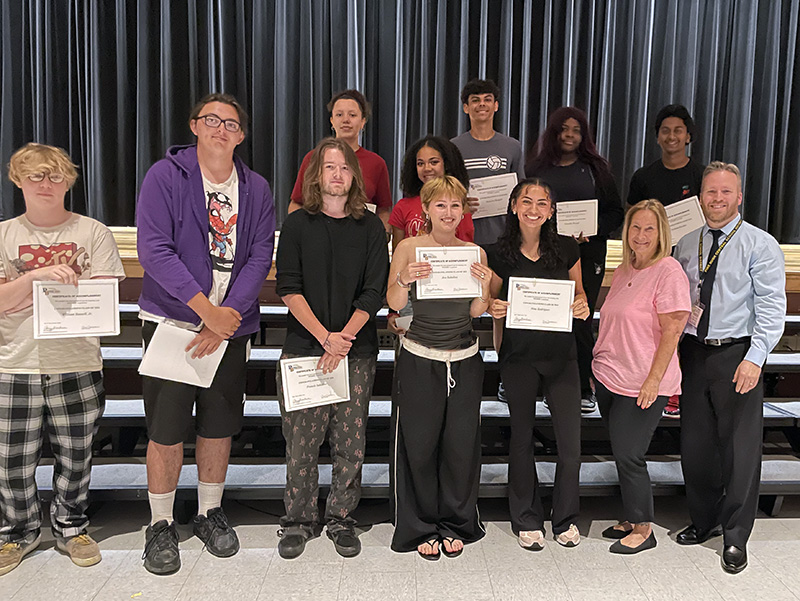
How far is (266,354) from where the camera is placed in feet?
10.4

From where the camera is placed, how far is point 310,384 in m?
2.21

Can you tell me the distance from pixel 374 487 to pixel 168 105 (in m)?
3.31

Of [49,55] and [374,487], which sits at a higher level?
[49,55]

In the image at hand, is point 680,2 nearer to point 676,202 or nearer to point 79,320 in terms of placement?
point 676,202

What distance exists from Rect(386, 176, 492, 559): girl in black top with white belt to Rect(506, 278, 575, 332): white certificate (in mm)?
130

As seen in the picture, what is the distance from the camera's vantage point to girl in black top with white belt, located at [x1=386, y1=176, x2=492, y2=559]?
7.23 feet

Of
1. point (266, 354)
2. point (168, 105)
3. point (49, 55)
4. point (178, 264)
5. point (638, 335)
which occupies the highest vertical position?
point (49, 55)

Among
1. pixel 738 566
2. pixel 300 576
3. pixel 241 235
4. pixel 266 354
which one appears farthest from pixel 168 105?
pixel 738 566

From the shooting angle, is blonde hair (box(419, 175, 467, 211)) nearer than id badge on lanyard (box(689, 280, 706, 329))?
Yes

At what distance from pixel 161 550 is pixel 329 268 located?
48.9 inches

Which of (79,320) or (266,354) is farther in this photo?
(266,354)

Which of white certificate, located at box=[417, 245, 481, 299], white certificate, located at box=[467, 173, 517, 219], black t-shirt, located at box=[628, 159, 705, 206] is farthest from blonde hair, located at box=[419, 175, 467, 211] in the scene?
black t-shirt, located at box=[628, 159, 705, 206]

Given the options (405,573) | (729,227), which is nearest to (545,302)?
(729,227)

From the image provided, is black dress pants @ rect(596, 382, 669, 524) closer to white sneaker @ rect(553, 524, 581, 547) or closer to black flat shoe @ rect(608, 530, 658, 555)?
black flat shoe @ rect(608, 530, 658, 555)
